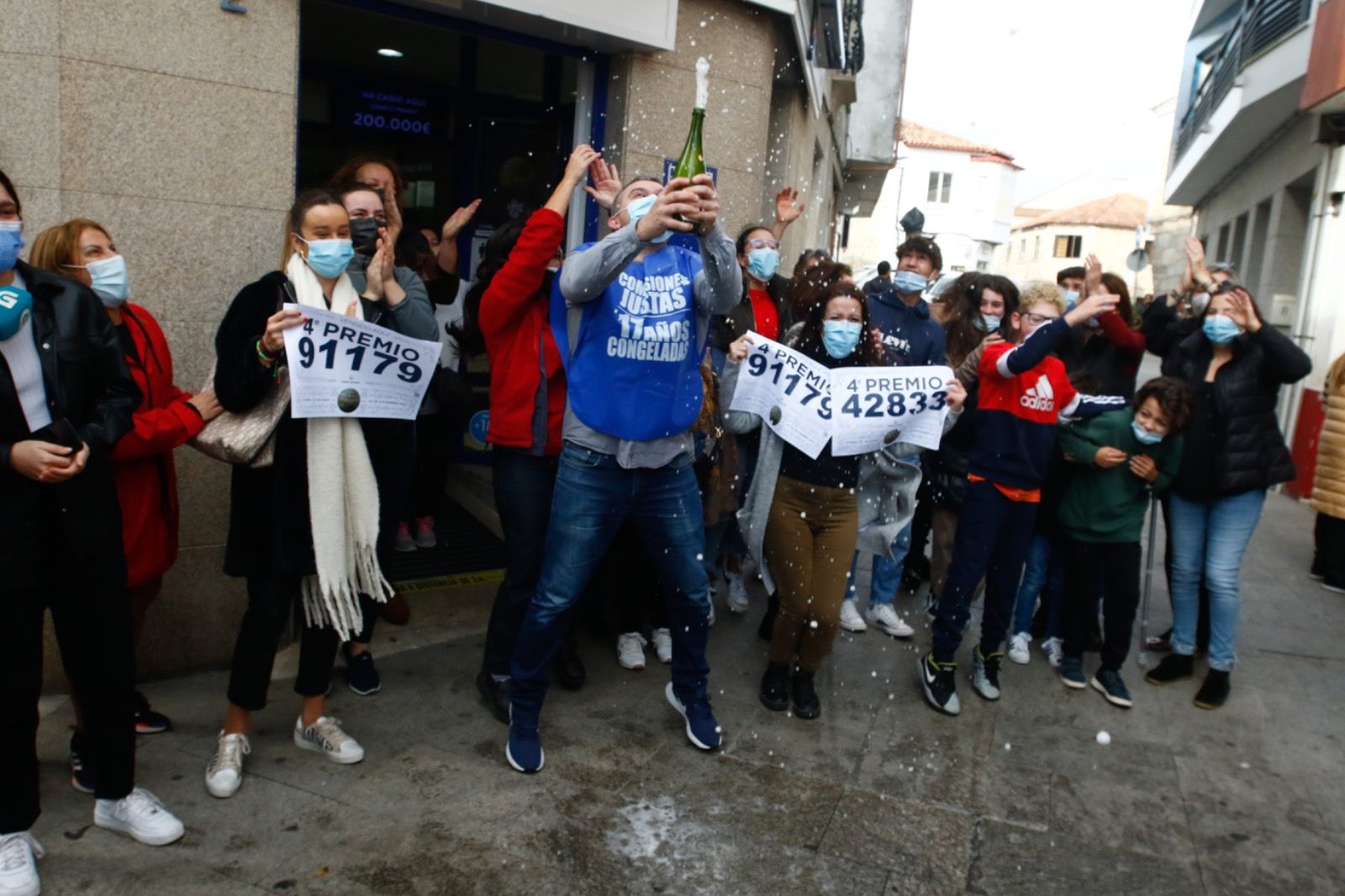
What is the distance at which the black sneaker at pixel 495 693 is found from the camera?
4.51 m

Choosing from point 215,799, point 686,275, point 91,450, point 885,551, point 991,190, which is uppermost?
→ point 991,190

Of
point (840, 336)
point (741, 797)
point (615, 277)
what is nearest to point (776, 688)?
point (741, 797)

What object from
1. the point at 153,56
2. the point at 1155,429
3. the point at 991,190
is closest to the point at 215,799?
the point at 153,56

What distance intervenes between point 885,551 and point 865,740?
93cm

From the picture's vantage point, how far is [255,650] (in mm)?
3854

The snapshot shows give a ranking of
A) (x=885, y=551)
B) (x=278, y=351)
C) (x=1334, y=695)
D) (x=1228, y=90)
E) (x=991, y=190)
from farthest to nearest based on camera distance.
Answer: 1. (x=991, y=190)
2. (x=1228, y=90)
3. (x=1334, y=695)
4. (x=885, y=551)
5. (x=278, y=351)

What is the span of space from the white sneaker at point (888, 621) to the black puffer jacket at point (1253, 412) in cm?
168

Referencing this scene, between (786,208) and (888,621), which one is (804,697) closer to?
(888,621)

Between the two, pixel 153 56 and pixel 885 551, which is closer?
pixel 153 56

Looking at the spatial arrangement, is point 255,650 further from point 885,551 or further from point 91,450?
point 885,551

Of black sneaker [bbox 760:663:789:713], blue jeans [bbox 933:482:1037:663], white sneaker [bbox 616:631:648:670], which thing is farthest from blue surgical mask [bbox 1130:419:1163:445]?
white sneaker [bbox 616:631:648:670]

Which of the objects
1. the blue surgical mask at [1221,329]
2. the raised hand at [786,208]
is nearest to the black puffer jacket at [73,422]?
the raised hand at [786,208]

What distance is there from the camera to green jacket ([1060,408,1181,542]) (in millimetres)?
5227

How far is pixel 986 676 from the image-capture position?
521cm
